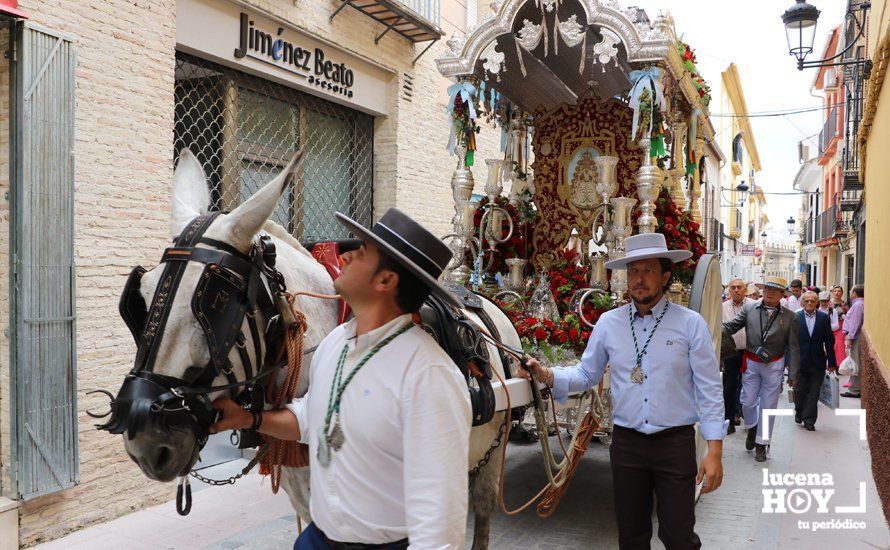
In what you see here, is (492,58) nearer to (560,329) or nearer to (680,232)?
(680,232)

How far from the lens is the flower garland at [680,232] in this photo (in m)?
6.21

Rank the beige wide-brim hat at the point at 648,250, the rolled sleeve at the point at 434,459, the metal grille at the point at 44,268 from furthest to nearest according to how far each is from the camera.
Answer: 1. the metal grille at the point at 44,268
2. the beige wide-brim hat at the point at 648,250
3. the rolled sleeve at the point at 434,459

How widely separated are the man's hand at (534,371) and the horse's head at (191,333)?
1410 millimetres

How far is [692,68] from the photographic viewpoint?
6.55m

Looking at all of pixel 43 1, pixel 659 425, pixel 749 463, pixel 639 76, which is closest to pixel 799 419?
pixel 749 463

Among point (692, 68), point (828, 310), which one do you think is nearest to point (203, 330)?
point (692, 68)

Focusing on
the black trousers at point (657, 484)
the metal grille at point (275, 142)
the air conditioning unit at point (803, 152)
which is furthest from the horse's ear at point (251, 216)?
the air conditioning unit at point (803, 152)

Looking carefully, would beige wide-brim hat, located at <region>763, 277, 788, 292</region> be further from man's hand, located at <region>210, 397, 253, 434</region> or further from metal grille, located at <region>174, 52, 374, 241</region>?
man's hand, located at <region>210, 397, 253, 434</region>

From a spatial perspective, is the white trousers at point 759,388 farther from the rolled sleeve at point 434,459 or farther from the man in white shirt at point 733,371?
the rolled sleeve at point 434,459

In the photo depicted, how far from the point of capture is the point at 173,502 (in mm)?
6117

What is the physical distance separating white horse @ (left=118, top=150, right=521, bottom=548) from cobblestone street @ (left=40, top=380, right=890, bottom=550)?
6.89ft

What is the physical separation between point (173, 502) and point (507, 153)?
4.95 m

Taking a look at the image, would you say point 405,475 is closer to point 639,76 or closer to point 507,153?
point 639,76

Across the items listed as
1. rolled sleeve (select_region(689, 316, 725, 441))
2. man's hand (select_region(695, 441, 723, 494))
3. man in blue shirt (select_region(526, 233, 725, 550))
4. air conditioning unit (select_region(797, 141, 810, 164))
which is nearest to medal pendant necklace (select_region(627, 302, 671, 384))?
man in blue shirt (select_region(526, 233, 725, 550))
